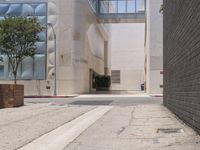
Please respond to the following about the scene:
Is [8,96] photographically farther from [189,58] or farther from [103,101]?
[189,58]

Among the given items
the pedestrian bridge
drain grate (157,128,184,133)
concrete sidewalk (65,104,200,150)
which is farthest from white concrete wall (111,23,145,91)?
drain grate (157,128,184,133)

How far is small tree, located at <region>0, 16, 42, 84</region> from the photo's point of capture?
149 ft

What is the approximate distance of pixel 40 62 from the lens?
Answer: 5112cm

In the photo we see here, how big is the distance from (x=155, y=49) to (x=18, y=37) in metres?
14.1

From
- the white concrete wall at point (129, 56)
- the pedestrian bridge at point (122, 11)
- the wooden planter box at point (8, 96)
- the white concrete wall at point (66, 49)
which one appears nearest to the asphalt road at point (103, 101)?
the wooden planter box at point (8, 96)

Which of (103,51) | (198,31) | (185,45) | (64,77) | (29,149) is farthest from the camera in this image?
(103,51)

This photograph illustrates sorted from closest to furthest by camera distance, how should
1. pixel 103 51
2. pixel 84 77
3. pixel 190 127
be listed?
pixel 190 127, pixel 84 77, pixel 103 51

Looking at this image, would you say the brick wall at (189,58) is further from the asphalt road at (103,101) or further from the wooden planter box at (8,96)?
the asphalt road at (103,101)

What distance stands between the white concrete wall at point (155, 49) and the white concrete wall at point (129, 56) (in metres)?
34.0

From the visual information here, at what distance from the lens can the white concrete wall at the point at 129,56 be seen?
85.2 metres

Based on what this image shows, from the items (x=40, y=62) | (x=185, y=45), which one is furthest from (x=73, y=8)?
(x=185, y=45)

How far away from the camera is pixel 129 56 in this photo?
86250mm

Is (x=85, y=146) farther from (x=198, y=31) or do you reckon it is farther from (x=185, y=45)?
(x=185, y=45)

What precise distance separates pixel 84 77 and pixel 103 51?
29.2 metres
